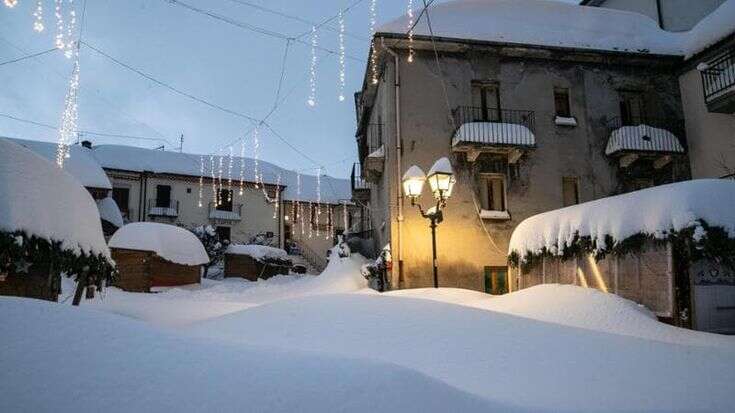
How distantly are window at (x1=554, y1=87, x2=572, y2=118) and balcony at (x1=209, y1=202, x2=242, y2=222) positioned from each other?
23807 mm

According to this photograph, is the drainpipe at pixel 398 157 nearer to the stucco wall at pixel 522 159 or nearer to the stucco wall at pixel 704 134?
the stucco wall at pixel 522 159

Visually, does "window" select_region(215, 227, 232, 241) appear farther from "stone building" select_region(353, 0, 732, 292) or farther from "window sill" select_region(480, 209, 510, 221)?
"window sill" select_region(480, 209, 510, 221)

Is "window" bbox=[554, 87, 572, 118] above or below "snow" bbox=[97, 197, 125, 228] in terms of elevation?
above

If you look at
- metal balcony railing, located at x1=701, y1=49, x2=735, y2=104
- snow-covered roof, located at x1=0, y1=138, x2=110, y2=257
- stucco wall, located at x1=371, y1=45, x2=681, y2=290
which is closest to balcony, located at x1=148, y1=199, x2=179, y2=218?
stucco wall, located at x1=371, y1=45, x2=681, y2=290

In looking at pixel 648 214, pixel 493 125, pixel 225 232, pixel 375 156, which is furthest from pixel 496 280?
pixel 225 232

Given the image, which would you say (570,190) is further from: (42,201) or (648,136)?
(42,201)

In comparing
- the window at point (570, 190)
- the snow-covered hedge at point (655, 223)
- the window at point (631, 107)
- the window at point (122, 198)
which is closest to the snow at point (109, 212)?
the window at point (122, 198)

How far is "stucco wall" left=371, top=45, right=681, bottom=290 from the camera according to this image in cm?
1412

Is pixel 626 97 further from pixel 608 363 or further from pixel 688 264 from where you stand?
pixel 608 363

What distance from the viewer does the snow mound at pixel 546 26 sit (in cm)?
1527

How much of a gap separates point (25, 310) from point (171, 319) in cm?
746

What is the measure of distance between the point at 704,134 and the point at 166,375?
19.0 meters

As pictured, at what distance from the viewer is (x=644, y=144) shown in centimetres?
1494

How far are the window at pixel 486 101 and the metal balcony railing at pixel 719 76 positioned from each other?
22.4ft
